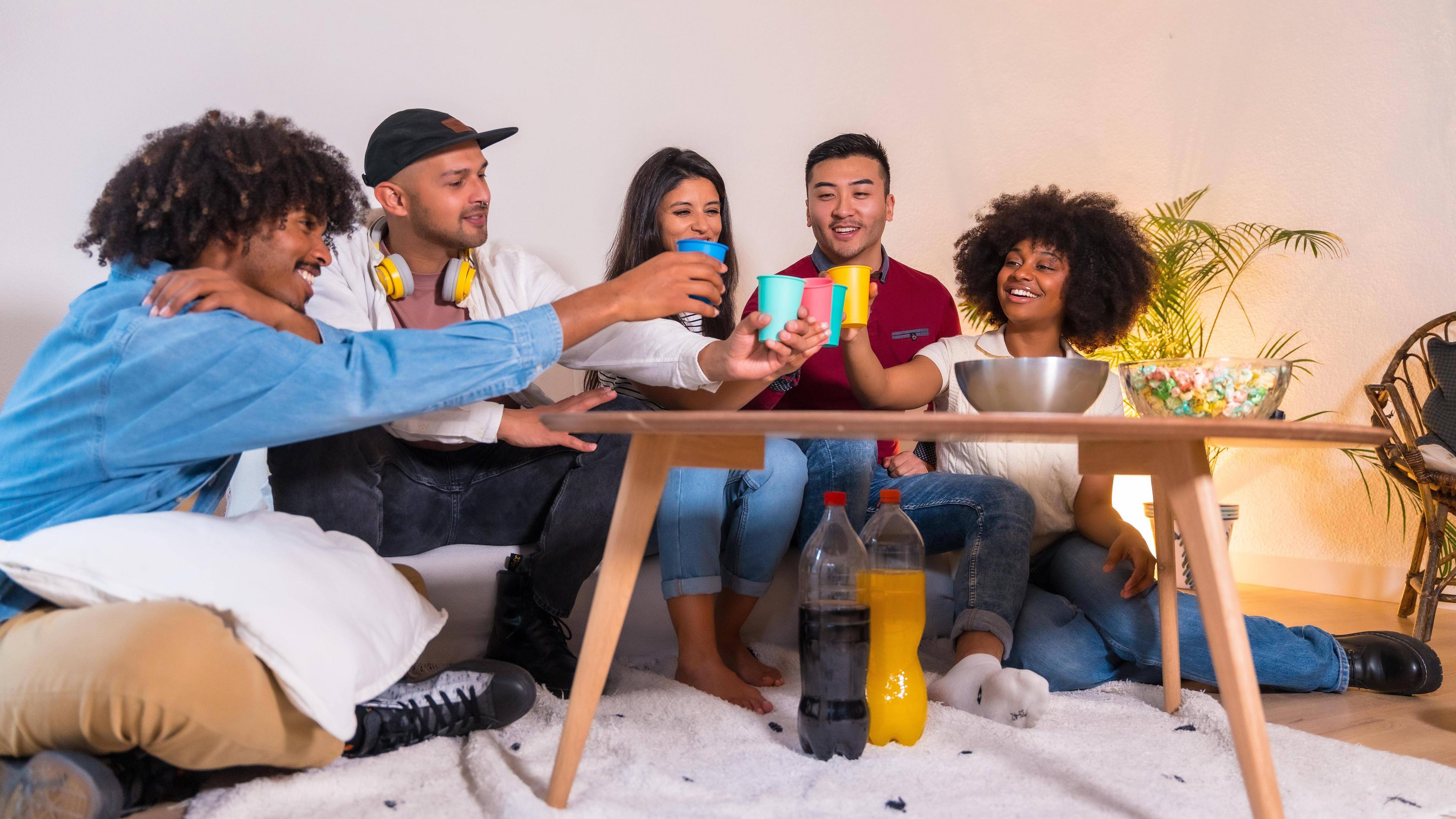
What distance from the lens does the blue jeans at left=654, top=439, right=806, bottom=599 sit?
169cm

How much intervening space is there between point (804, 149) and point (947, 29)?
0.87 m

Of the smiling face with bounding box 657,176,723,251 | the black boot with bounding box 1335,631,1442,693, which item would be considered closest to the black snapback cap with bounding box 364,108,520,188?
the smiling face with bounding box 657,176,723,251

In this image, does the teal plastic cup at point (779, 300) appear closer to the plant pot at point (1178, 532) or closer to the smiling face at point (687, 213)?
the smiling face at point (687, 213)

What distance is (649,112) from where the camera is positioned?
3049 mm

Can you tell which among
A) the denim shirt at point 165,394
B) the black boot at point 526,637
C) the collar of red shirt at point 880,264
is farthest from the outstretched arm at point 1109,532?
the denim shirt at point 165,394

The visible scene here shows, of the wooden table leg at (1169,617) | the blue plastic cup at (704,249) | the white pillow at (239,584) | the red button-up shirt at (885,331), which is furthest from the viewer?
the red button-up shirt at (885,331)

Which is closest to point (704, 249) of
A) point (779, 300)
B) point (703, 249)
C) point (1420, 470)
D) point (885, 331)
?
point (703, 249)

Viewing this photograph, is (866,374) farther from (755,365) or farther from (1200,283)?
(1200,283)

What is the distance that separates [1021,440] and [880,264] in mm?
1277

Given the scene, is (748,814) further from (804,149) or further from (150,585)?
(804,149)

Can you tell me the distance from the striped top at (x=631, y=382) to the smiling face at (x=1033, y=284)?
0.68 metres

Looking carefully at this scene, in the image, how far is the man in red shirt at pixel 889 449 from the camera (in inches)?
68.9

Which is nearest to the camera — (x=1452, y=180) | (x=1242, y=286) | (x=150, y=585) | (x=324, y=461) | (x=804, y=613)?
(x=150, y=585)

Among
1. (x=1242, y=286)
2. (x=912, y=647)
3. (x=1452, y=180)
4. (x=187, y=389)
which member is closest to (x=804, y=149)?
(x=1242, y=286)
